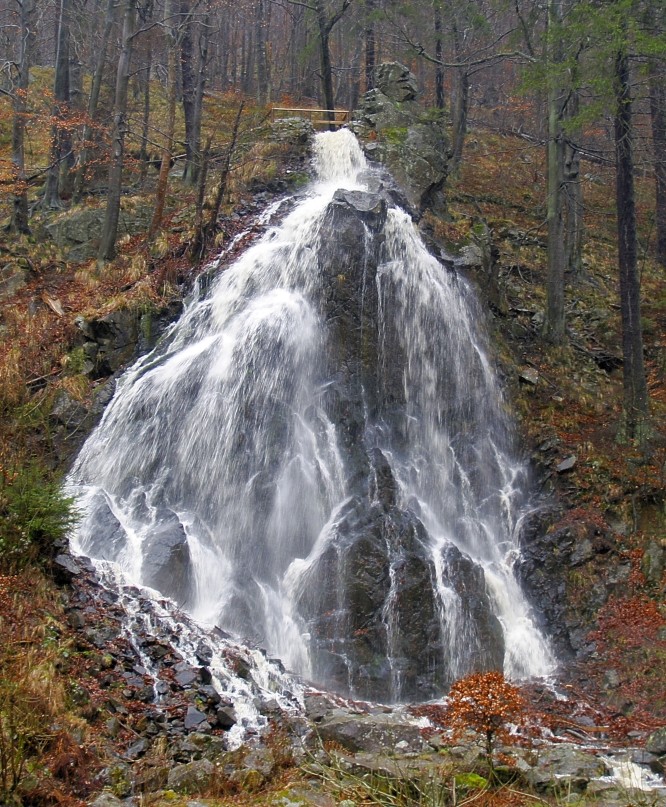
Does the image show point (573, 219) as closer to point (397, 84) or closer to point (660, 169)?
point (660, 169)

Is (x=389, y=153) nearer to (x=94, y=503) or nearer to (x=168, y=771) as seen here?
(x=94, y=503)

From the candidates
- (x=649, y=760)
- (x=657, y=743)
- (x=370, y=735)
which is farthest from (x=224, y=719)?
(x=657, y=743)

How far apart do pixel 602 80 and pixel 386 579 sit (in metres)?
9.22

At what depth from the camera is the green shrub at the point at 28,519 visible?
7.37 metres

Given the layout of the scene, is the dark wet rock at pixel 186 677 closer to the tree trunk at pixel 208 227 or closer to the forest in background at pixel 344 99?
the forest in background at pixel 344 99

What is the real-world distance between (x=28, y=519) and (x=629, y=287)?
437 inches

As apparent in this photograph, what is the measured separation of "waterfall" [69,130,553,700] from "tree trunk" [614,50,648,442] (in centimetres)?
230

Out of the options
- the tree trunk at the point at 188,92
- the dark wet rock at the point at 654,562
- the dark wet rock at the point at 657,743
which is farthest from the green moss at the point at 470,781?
the tree trunk at the point at 188,92

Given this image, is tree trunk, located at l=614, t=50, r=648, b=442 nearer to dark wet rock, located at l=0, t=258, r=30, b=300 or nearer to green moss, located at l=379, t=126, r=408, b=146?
green moss, located at l=379, t=126, r=408, b=146

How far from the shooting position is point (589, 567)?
440 inches

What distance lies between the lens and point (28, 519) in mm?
7586

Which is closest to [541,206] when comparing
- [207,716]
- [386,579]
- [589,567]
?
[589,567]

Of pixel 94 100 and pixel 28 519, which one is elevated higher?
pixel 94 100

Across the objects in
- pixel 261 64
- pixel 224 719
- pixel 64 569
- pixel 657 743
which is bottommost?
pixel 657 743
